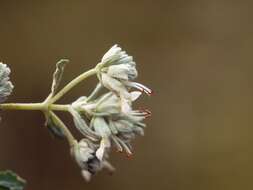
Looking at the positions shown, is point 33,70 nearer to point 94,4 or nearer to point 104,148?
point 94,4

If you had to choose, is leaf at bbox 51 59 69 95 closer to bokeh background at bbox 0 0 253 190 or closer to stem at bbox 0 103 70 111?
stem at bbox 0 103 70 111

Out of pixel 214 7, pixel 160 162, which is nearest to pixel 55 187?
pixel 160 162

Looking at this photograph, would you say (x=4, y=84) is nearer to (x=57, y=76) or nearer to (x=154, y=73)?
(x=57, y=76)

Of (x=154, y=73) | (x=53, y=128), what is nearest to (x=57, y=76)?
(x=53, y=128)

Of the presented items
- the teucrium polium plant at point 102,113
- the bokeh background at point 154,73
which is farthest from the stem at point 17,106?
the bokeh background at point 154,73

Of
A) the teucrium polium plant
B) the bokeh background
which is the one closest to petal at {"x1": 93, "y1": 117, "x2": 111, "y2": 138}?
the teucrium polium plant
